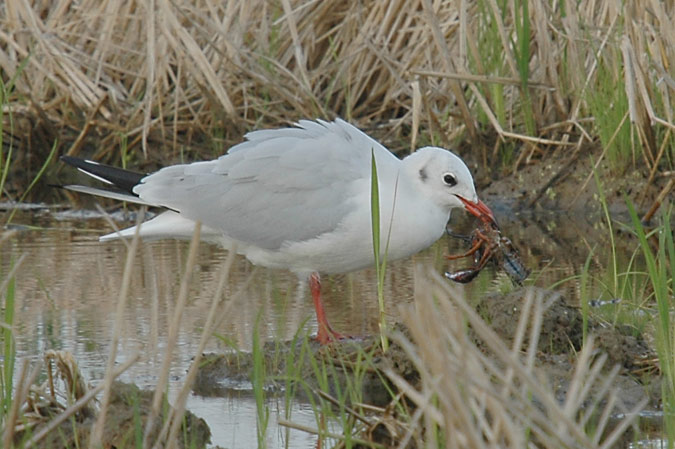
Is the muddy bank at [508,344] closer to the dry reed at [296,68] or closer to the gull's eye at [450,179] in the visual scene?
the gull's eye at [450,179]

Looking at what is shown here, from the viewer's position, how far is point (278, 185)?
5078mm

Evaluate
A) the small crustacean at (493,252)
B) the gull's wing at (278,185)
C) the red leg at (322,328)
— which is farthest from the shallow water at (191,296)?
the gull's wing at (278,185)

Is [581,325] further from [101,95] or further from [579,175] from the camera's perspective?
[101,95]

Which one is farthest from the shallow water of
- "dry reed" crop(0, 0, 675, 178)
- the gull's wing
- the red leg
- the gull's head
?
"dry reed" crop(0, 0, 675, 178)

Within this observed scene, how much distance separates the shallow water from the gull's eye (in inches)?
20.0

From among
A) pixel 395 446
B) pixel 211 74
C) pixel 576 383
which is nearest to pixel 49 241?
pixel 211 74

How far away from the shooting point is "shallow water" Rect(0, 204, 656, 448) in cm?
416

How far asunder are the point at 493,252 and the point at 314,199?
81 centimetres

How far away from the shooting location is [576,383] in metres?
1.96

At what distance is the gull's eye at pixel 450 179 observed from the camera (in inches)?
196

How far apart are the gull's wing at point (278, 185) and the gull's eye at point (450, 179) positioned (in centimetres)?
22

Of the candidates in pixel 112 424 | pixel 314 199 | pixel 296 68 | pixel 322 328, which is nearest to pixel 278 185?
pixel 314 199

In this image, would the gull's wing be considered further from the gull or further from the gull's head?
the gull's head

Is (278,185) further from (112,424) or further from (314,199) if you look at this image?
(112,424)
